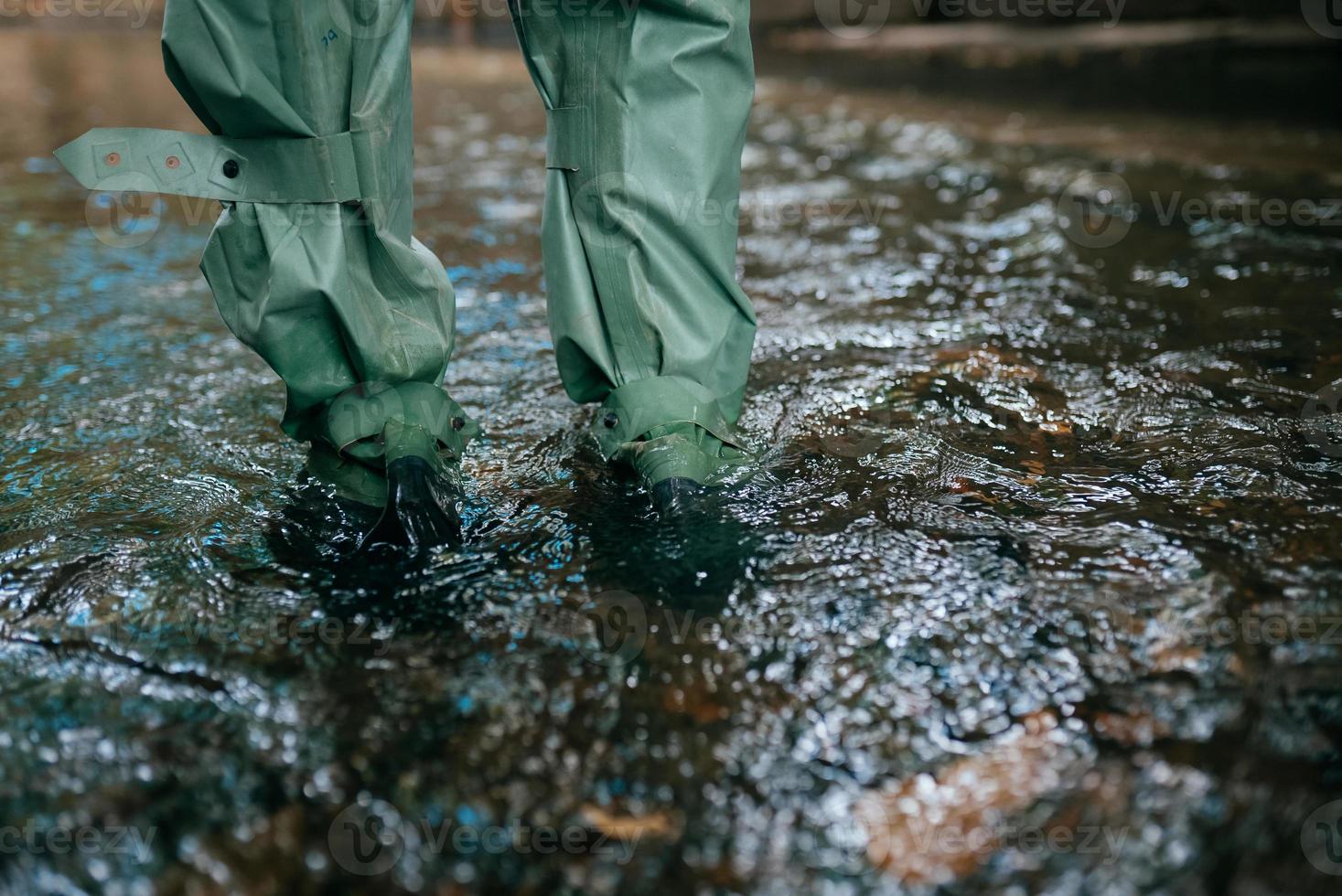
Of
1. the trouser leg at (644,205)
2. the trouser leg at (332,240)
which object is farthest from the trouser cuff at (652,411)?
the trouser leg at (332,240)

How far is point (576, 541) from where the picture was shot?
1.35m

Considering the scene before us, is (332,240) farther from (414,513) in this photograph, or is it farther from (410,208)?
(414,513)

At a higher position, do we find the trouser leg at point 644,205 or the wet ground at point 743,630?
the trouser leg at point 644,205

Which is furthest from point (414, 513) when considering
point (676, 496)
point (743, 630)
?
point (743, 630)

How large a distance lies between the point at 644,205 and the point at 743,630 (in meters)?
0.62

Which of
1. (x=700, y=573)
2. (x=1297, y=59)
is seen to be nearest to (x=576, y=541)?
(x=700, y=573)

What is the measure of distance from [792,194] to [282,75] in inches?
93.5

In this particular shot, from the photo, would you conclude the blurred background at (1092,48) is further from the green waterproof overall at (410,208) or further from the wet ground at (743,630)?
the green waterproof overall at (410,208)

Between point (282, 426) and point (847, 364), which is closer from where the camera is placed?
point (282, 426)

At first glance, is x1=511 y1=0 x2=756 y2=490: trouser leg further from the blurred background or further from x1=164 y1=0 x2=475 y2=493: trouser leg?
the blurred background

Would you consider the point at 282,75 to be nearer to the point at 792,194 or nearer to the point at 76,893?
the point at 76,893

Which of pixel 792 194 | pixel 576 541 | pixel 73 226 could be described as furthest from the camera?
pixel 792 194

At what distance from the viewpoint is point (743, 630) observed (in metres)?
1.15

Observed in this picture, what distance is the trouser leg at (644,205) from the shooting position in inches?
56.3
